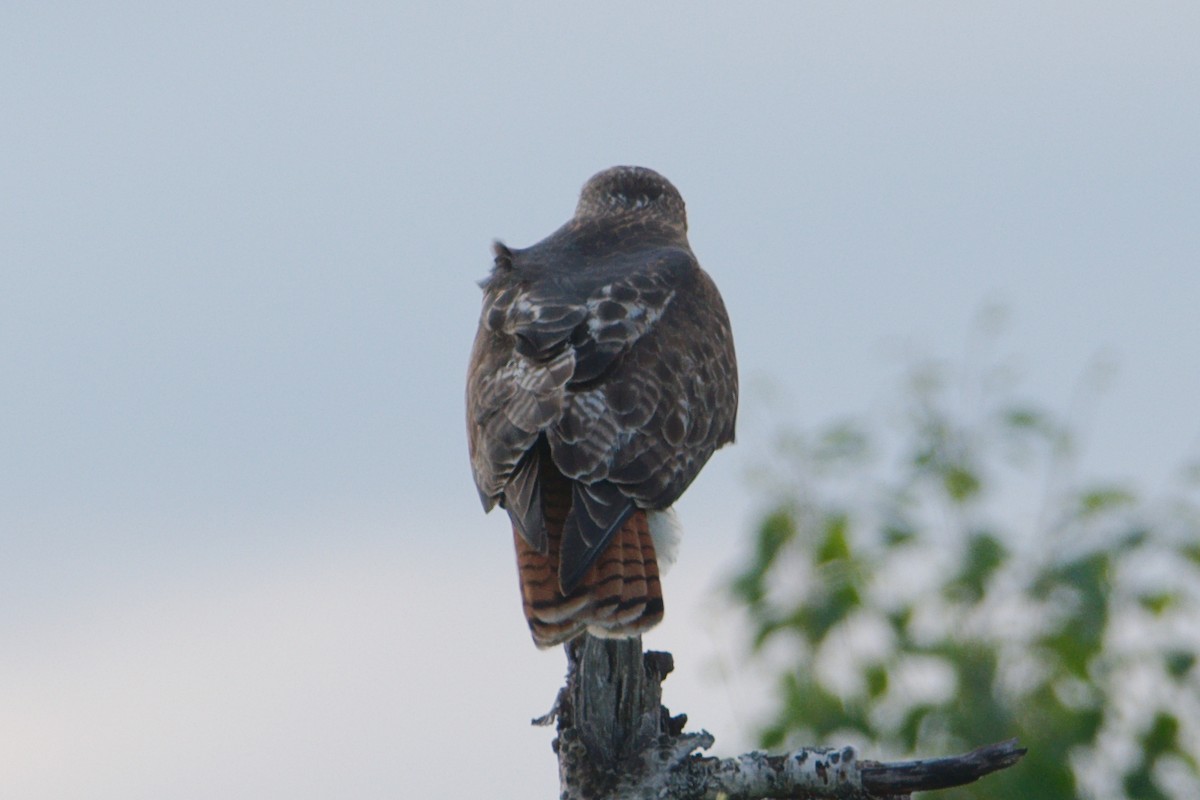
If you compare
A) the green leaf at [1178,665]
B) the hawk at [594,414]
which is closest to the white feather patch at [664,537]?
the hawk at [594,414]

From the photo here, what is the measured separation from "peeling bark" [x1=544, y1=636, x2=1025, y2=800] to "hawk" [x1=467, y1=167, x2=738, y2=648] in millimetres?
127

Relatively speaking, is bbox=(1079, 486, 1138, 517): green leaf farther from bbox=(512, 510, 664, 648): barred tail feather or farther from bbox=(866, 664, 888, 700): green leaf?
bbox=(512, 510, 664, 648): barred tail feather

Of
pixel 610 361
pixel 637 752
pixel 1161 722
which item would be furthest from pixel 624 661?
pixel 1161 722

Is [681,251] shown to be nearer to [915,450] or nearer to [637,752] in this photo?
[915,450]

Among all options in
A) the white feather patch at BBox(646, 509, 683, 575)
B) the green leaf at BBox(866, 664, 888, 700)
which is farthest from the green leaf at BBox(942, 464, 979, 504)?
the white feather patch at BBox(646, 509, 683, 575)

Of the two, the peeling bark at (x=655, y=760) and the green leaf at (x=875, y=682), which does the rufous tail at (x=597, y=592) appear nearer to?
the peeling bark at (x=655, y=760)

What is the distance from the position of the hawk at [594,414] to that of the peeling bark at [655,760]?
0.42 ft

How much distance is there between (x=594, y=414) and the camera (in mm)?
6961

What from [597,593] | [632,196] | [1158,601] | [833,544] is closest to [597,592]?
Result: [597,593]

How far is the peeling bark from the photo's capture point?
5637mm

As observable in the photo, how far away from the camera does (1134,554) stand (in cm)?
971

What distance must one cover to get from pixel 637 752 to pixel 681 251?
2.92 metres

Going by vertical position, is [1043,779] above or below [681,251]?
below

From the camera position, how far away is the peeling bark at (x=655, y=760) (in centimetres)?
564
